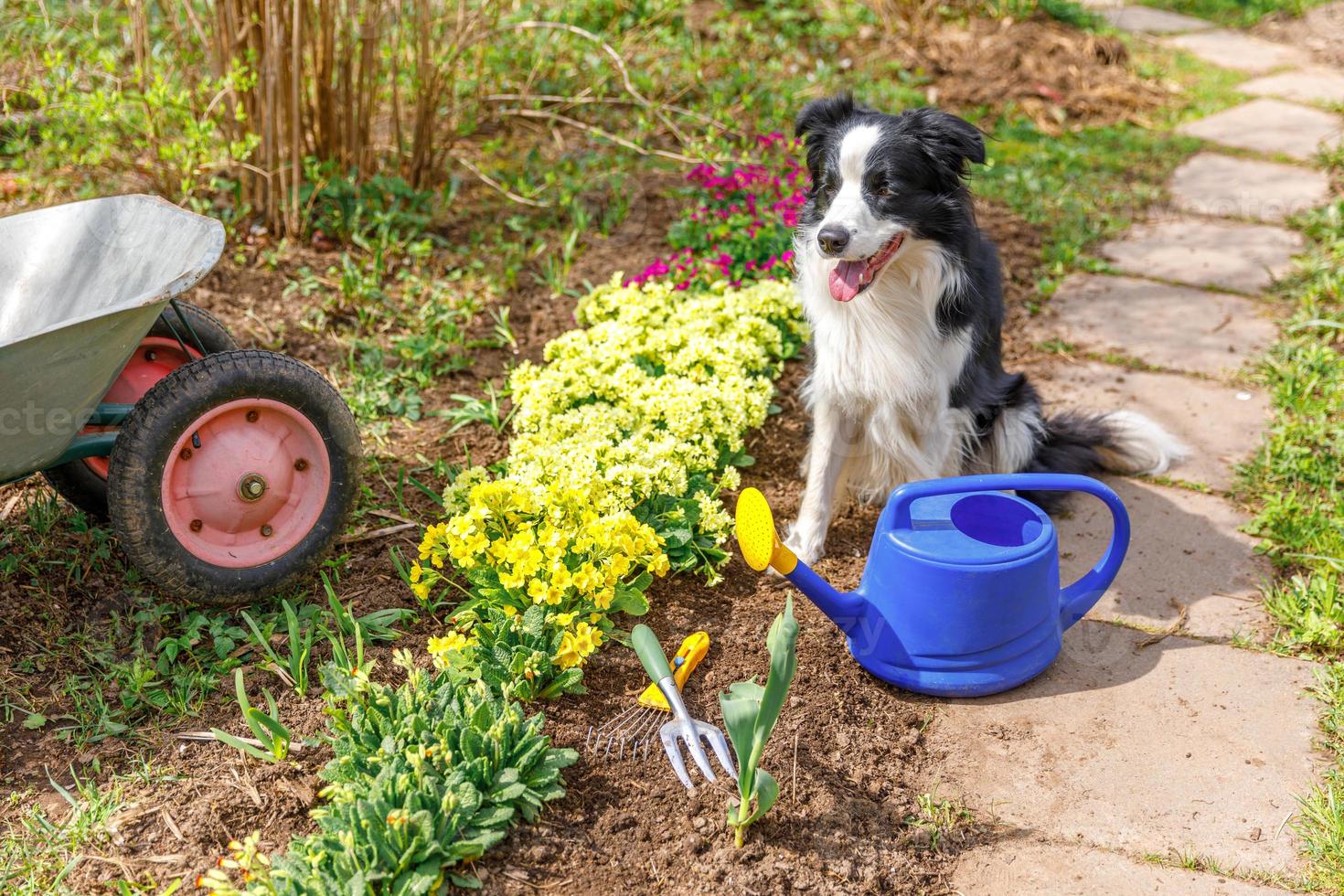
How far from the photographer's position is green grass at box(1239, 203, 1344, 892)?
219 cm

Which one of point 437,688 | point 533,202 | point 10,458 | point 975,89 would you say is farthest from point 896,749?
point 975,89

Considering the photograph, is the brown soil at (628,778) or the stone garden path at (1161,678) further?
the stone garden path at (1161,678)

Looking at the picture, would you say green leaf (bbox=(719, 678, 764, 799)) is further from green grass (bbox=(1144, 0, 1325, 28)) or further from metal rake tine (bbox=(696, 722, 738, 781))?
green grass (bbox=(1144, 0, 1325, 28))

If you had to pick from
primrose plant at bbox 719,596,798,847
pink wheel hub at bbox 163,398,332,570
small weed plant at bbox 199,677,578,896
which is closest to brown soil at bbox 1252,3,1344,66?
primrose plant at bbox 719,596,798,847

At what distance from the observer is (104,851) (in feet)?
6.72

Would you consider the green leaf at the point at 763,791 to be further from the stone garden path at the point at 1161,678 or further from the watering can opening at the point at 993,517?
the watering can opening at the point at 993,517

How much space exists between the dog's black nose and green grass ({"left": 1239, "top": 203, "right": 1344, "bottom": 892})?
1.48 m

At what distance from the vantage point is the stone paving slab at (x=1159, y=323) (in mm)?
4066

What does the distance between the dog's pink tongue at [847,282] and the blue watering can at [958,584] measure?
21.6 inches

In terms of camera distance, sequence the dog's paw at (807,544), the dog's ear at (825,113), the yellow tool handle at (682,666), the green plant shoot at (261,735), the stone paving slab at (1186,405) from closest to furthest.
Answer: the green plant shoot at (261,735) < the yellow tool handle at (682,666) < the dog's ear at (825,113) < the dog's paw at (807,544) < the stone paving slab at (1186,405)

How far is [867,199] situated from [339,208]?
2.44 metres

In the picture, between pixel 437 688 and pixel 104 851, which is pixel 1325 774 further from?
pixel 104 851

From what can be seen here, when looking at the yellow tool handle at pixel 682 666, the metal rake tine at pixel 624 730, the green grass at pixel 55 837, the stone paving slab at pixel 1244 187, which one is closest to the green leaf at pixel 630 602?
the yellow tool handle at pixel 682 666

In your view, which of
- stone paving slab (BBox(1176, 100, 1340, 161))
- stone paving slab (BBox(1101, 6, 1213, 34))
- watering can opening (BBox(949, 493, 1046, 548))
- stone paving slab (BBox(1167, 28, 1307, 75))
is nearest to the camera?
watering can opening (BBox(949, 493, 1046, 548))
